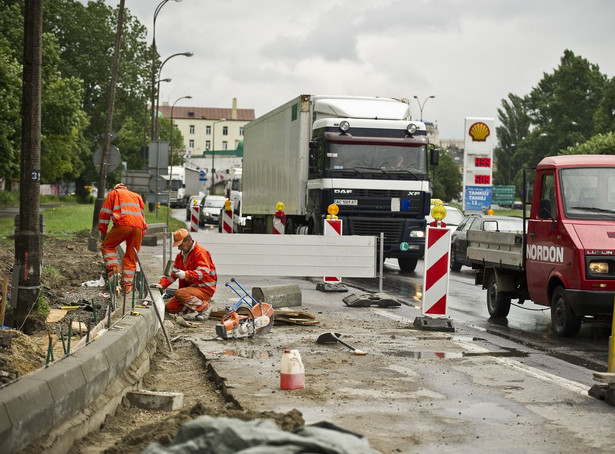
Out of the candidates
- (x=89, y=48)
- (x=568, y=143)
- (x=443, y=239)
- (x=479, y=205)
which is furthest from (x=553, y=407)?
(x=568, y=143)

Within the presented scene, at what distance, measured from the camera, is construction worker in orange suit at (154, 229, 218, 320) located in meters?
13.9

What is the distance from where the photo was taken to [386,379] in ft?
30.1

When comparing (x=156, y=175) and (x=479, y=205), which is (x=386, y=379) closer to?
(x=156, y=175)

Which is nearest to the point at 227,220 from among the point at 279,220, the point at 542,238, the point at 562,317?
the point at 279,220

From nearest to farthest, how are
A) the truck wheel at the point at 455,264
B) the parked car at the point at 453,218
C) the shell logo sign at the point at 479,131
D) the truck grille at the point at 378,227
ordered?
the truck grille at the point at 378,227, the truck wheel at the point at 455,264, the parked car at the point at 453,218, the shell logo sign at the point at 479,131

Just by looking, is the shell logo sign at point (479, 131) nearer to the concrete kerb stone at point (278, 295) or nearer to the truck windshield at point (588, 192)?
the concrete kerb stone at point (278, 295)

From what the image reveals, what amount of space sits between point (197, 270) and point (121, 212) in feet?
6.92

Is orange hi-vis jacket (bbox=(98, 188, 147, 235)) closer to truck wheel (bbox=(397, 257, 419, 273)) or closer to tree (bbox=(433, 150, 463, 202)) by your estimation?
truck wheel (bbox=(397, 257, 419, 273))

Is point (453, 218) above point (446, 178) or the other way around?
the other way around

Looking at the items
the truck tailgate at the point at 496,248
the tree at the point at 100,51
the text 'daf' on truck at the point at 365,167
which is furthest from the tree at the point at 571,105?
the truck tailgate at the point at 496,248

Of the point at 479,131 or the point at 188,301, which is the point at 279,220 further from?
the point at 188,301

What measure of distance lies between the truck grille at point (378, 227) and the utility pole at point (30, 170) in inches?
485

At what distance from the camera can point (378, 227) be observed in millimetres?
→ 24016

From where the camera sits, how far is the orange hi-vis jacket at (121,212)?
15.4 metres
